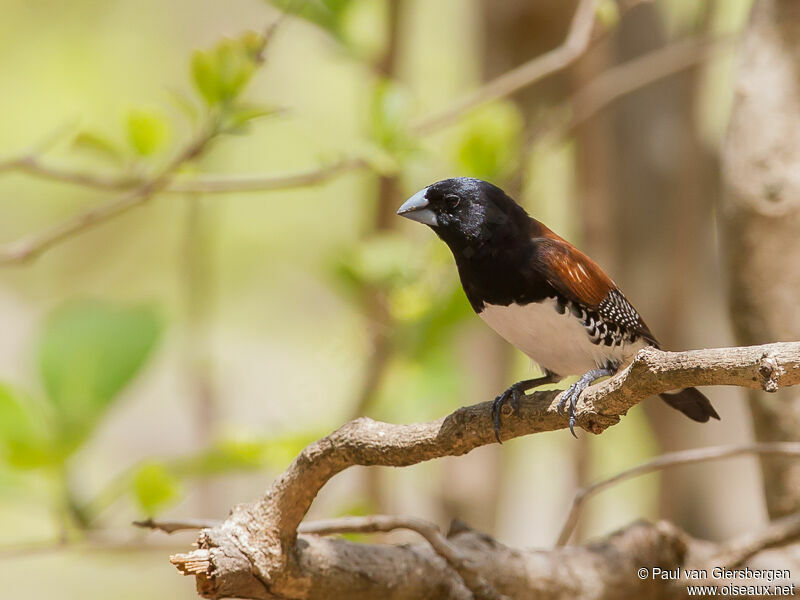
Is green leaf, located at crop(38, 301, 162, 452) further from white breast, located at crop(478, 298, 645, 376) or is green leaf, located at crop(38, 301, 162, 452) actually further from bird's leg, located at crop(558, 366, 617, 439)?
bird's leg, located at crop(558, 366, 617, 439)

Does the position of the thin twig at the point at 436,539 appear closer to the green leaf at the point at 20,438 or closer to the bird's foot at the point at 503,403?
the bird's foot at the point at 503,403

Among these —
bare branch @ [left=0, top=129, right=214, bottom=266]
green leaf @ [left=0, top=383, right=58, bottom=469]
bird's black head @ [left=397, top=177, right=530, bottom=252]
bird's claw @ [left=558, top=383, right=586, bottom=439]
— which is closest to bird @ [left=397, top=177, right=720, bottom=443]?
bird's black head @ [left=397, top=177, right=530, bottom=252]

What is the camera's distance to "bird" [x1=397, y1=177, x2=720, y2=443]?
6.64 feet

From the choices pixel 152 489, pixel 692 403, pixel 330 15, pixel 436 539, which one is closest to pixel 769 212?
pixel 692 403

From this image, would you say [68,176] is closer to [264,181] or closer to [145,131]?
[145,131]

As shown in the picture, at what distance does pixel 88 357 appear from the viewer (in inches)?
98.0

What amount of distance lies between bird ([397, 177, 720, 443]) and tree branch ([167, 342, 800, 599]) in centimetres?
24

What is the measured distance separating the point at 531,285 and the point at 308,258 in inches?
136

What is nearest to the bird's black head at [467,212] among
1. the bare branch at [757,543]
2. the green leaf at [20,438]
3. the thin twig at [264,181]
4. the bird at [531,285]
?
the bird at [531,285]

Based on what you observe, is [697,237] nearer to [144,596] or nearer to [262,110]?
[262,110]

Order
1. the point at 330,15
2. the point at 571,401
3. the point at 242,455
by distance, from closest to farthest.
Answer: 1. the point at 571,401
2. the point at 242,455
3. the point at 330,15

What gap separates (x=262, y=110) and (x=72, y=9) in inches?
131

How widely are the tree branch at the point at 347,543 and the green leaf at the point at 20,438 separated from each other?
2.68 feet

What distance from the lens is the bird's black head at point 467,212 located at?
2.09 m
